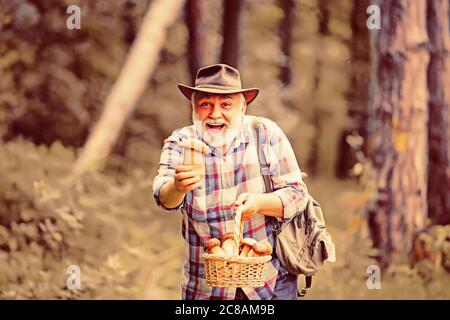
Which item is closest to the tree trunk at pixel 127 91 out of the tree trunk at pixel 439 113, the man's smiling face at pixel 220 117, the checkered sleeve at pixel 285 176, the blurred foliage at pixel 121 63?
the blurred foliage at pixel 121 63

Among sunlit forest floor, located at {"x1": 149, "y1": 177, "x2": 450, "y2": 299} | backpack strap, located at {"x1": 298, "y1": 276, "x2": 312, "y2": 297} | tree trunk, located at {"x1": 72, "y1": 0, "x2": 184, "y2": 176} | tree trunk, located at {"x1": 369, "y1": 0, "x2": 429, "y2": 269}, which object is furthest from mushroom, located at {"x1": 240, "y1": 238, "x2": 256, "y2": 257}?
tree trunk, located at {"x1": 72, "y1": 0, "x2": 184, "y2": 176}

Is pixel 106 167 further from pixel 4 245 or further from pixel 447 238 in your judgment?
pixel 447 238

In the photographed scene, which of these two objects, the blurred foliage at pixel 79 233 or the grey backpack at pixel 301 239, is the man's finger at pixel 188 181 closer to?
the grey backpack at pixel 301 239

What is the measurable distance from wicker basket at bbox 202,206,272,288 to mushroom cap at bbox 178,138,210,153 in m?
0.36

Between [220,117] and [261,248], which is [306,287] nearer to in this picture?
[261,248]

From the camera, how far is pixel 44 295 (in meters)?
4.30

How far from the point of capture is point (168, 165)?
13.0ft

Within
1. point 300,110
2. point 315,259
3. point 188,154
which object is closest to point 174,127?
point 188,154

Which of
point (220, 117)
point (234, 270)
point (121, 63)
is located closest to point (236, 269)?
point (234, 270)

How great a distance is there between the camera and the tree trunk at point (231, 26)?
4305 millimetres

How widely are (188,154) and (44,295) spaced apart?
1127 millimetres

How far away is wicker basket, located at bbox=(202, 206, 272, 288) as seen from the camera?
3637 mm

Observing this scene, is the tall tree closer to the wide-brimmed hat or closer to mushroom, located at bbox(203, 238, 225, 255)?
the wide-brimmed hat

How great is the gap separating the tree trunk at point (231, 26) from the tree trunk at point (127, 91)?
0.97ft
